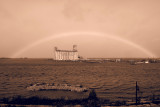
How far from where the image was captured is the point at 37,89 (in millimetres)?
19750

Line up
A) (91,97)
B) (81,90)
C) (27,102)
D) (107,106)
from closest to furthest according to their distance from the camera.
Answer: (107,106), (27,102), (91,97), (81,90)

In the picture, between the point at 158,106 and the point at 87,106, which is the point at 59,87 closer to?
the point at 87,106

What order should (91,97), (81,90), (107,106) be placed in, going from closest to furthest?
1. (107,106)
2. (91,97)
3. (81,90)

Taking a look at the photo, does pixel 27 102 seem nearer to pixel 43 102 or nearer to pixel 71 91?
pixel 43 102

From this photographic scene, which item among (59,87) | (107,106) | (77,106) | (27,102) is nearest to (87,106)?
(77,106)

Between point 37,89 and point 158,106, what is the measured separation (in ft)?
48.7

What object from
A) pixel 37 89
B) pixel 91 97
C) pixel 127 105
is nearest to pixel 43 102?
pixel 91 97

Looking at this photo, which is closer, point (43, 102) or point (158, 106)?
point (158, 106)

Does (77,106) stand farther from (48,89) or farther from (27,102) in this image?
(48,89)

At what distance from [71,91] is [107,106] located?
9.08 m

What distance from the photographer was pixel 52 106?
34.4 ft

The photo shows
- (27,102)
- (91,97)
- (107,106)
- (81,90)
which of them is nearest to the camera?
(107,106)

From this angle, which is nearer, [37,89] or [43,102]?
[43,102]

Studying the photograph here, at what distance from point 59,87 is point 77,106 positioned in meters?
9.84
